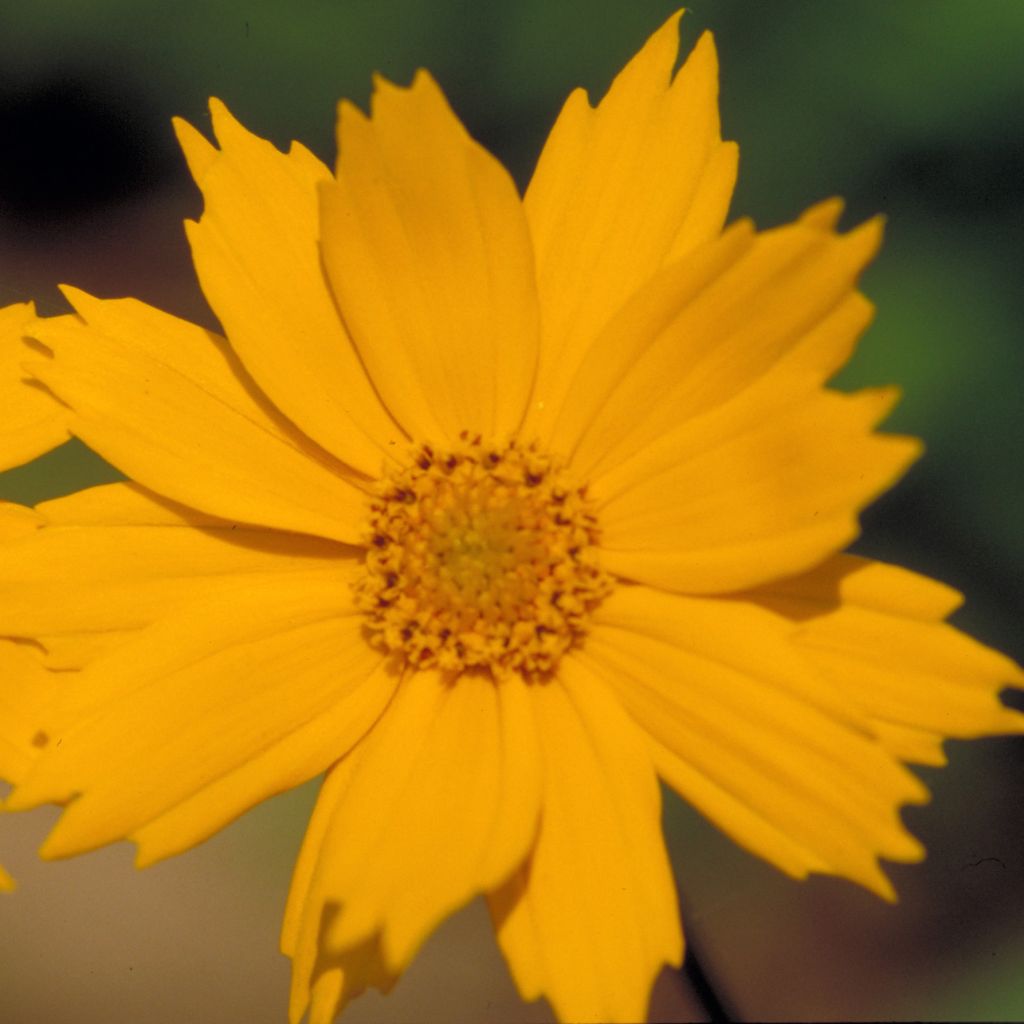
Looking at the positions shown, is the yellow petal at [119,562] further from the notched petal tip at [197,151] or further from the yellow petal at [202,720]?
the notched petal tip at [197,151]

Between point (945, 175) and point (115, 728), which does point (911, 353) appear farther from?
point (115, 728)

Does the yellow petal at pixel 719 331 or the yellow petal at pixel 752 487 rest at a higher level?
the yellow petal at pixel 719 331

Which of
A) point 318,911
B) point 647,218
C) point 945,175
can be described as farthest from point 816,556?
point 945,175

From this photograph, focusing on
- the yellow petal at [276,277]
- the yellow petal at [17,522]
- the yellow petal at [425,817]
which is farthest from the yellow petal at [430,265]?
the yellow petal at [17,522]

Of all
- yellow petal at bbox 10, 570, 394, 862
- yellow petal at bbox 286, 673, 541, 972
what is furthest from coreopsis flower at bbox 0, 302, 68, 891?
yellow petal at bbox 286, 673, 541, 972

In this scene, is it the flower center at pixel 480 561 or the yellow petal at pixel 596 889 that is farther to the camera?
the flower center at pixel 480 561

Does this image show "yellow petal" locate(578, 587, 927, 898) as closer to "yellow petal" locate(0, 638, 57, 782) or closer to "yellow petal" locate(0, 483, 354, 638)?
"yellow petal" locate(0, 483, 354, 638)
